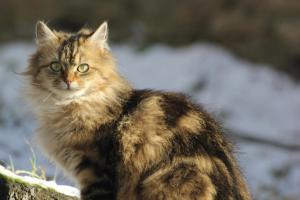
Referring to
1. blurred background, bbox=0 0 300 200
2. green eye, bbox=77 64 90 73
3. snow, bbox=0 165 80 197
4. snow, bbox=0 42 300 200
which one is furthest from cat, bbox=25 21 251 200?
blurred background, bbox=0 0 300 200

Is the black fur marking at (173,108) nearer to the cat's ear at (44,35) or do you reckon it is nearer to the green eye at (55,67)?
the green eye at (55,67)

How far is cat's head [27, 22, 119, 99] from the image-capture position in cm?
442

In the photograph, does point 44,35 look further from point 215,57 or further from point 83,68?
point 215,57

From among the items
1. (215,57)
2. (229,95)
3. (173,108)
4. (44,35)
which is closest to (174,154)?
(173,108)

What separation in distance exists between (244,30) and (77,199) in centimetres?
698

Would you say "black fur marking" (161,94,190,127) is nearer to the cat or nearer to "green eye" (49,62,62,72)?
the cat

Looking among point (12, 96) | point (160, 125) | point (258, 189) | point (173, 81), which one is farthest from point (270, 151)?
point (160, 125)

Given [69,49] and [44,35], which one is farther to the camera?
[44,35]

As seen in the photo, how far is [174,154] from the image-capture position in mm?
4148

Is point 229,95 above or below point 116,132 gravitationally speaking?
below

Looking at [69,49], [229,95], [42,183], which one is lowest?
[229,95]

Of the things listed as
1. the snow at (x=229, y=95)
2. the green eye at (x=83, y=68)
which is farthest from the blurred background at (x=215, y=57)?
the green eye at (x=83, y=68)

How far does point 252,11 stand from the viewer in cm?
1100

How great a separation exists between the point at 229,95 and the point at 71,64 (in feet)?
20.0
